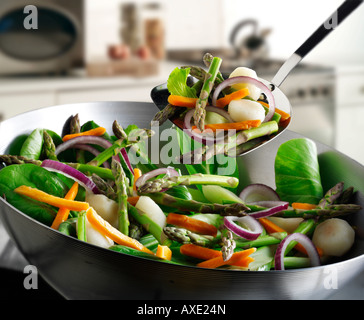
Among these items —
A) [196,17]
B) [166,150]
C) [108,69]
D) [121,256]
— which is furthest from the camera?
[196,17]

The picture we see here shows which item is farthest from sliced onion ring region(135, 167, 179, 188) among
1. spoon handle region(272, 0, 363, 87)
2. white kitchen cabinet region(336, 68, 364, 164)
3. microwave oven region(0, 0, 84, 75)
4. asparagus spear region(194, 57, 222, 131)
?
white kitchen cabinet region(336, 68, 364, 164)

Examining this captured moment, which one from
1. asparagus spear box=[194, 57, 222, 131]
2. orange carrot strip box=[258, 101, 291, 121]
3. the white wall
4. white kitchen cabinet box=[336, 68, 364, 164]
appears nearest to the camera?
asparagus spear box=[194, 57, 222, 131]

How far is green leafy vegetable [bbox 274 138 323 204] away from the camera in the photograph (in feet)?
3.51

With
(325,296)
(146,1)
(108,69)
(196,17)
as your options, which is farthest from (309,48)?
(196,17)

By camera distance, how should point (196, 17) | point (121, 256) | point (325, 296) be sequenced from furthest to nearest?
point (196, 17)
point (325, 296)
point (121, 256)

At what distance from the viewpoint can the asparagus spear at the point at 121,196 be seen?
884 millimetres

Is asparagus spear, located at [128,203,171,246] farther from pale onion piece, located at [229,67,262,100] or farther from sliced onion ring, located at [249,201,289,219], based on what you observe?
pale onion piece, located at [229,67,262,100]

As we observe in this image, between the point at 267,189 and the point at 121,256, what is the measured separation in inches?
21.2

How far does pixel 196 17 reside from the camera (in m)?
3.19

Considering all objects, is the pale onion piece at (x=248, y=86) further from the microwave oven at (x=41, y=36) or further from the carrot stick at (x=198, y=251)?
the microwave oven at (x=41, y=36)

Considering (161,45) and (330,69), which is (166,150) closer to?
(161,45)

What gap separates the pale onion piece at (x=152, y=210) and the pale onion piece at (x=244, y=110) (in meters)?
0.24

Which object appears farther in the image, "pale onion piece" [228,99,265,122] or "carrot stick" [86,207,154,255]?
"pale onion piece" [228,99,265,122]

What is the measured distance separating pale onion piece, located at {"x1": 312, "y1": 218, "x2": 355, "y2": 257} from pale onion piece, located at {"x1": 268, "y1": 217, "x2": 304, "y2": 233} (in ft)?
0.19
